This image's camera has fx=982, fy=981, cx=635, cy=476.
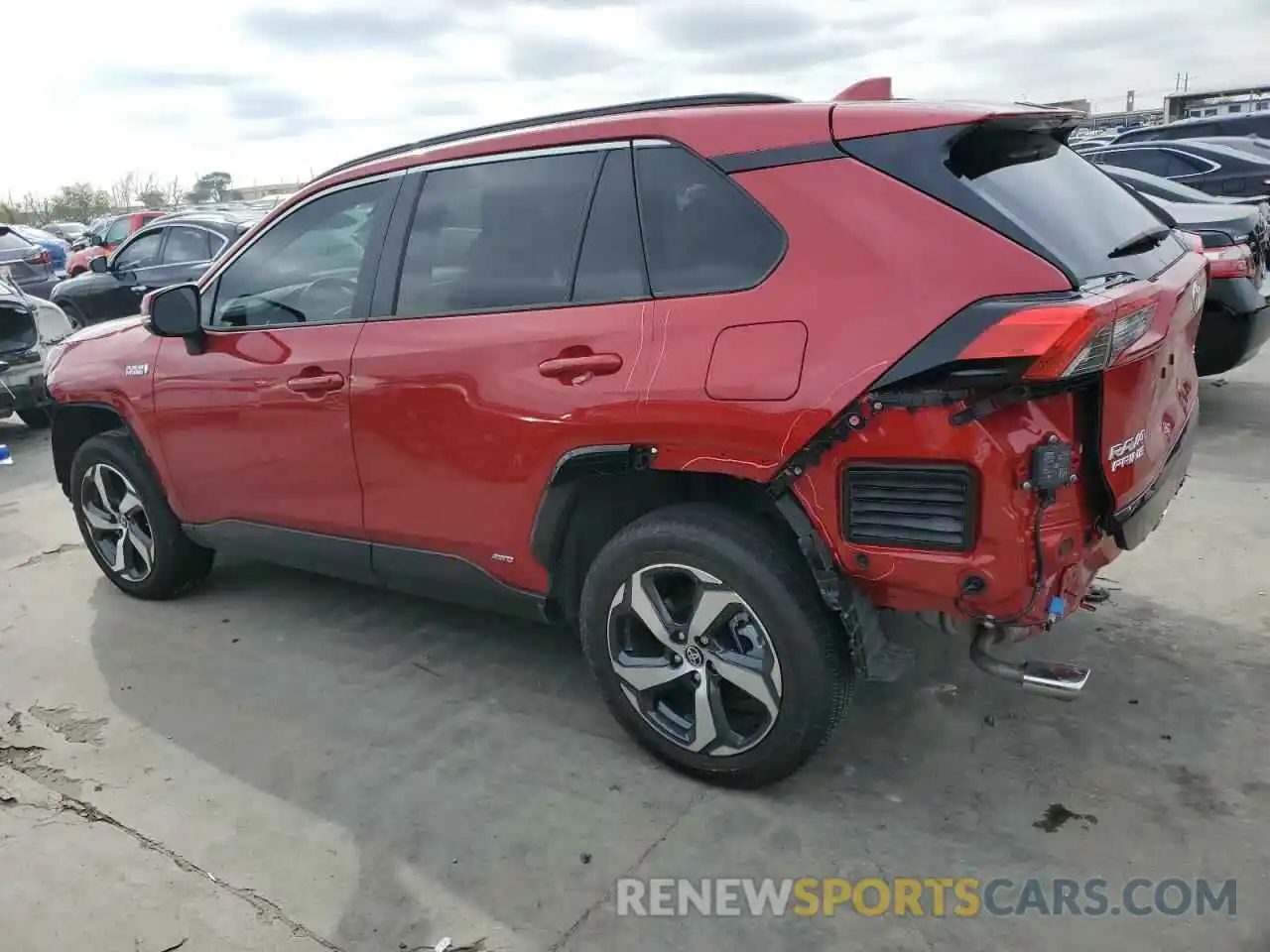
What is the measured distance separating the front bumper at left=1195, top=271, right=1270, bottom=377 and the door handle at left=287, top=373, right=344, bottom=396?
15.2ft

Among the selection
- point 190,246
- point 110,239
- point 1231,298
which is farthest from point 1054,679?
point 110,239

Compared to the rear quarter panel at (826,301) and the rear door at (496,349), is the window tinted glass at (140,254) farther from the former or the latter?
the rear quarter panel at (826,301)

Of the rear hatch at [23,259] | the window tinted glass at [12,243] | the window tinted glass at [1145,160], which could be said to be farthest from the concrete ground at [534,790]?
the window tinted glass at [12,243]

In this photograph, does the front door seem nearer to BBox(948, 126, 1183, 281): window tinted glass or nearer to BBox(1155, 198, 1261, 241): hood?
BBox(948, 126, 1183, 281): window tinted glass

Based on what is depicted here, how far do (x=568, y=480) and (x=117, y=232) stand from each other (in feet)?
60.0

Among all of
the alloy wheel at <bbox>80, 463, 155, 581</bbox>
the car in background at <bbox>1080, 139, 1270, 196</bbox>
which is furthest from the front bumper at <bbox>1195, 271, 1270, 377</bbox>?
the car in background at <bbox>1080, 139, 1270, 196</bbox>

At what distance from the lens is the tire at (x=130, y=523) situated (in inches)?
171

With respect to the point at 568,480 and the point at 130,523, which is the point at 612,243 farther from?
the point at 130,523

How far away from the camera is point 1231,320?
5.49 m

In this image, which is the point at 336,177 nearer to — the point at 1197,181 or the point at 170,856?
the point at 170,856

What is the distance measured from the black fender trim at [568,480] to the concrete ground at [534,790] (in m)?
0.68

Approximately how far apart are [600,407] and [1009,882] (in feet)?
5.31

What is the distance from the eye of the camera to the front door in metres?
3.46

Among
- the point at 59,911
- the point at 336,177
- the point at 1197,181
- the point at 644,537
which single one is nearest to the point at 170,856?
the point at 59,911
